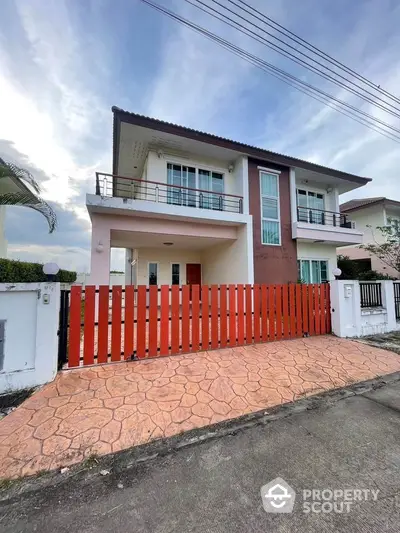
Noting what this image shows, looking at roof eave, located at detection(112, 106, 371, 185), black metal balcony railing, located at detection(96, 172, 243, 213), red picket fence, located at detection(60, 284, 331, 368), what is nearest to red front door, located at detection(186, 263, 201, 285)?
black metal balcony railing, located at detection(96, 172, 243, 213)

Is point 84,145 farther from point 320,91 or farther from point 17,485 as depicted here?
point 17,485

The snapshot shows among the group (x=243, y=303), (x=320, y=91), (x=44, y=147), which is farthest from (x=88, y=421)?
(x=320, y=91)

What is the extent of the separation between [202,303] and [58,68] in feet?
26.5

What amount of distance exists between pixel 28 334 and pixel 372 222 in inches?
831

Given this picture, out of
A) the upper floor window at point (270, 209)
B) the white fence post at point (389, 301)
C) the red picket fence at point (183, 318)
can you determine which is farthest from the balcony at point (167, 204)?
the white fence post at point (389, 301)

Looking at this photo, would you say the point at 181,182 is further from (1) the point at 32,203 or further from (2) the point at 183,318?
(2) the point at 183,318

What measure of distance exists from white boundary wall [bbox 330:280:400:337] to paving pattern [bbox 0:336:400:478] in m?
1.27

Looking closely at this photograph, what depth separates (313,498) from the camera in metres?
1.86

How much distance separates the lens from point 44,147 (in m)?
9.06

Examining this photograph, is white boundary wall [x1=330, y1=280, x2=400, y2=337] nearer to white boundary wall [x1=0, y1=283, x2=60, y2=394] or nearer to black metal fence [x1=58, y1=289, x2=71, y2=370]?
black metal fence [x1=58, y1=289, x2=71, y2=370]

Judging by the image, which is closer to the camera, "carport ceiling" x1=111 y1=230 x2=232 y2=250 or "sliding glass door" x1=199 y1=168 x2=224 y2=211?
"carport ceiling" x1=111 y1=230 x2=232 y2=250

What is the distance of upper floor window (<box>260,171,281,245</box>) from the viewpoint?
441 inches

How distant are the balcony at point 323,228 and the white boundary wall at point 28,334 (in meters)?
10.8

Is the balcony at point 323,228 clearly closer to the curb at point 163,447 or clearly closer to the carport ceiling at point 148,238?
the carport ceiling at point 148,238
